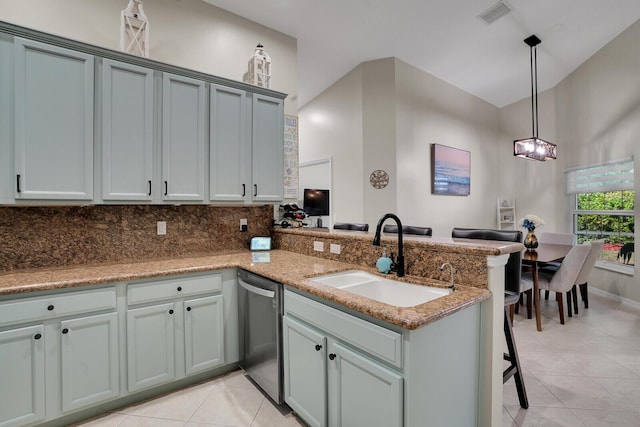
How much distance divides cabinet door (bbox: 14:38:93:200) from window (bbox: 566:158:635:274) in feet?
19.9

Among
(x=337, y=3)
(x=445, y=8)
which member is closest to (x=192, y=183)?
(x=337, y=3)

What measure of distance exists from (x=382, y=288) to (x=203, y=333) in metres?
1.34

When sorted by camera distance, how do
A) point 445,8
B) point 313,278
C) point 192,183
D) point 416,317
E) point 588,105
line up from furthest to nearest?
point 588,105 < point 445,8 < point 192,183 < point 313,278 < point 416,317

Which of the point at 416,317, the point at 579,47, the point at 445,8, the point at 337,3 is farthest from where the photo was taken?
the point at 579,47

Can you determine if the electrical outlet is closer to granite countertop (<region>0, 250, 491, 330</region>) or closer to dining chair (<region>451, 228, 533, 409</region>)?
granite countertop (<region>0, 250, 491, 330</region>)

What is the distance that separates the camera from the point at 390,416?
3.88 ft

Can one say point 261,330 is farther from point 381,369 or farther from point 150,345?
point 381,369

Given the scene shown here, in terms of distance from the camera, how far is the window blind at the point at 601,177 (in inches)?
163

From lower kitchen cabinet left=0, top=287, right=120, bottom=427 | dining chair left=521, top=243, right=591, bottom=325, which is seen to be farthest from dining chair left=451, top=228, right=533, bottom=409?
lower kitchen cabinet left=0, top=287, right=120, bottom=427

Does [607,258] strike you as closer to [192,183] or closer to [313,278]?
[313,278]

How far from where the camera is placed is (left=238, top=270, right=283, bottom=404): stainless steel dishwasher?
1871mm

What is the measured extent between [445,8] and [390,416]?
3939 mm

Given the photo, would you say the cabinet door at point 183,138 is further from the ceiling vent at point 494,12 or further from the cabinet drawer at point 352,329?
the ceiling vent at point 494,12

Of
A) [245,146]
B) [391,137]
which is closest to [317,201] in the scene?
[391,137]
